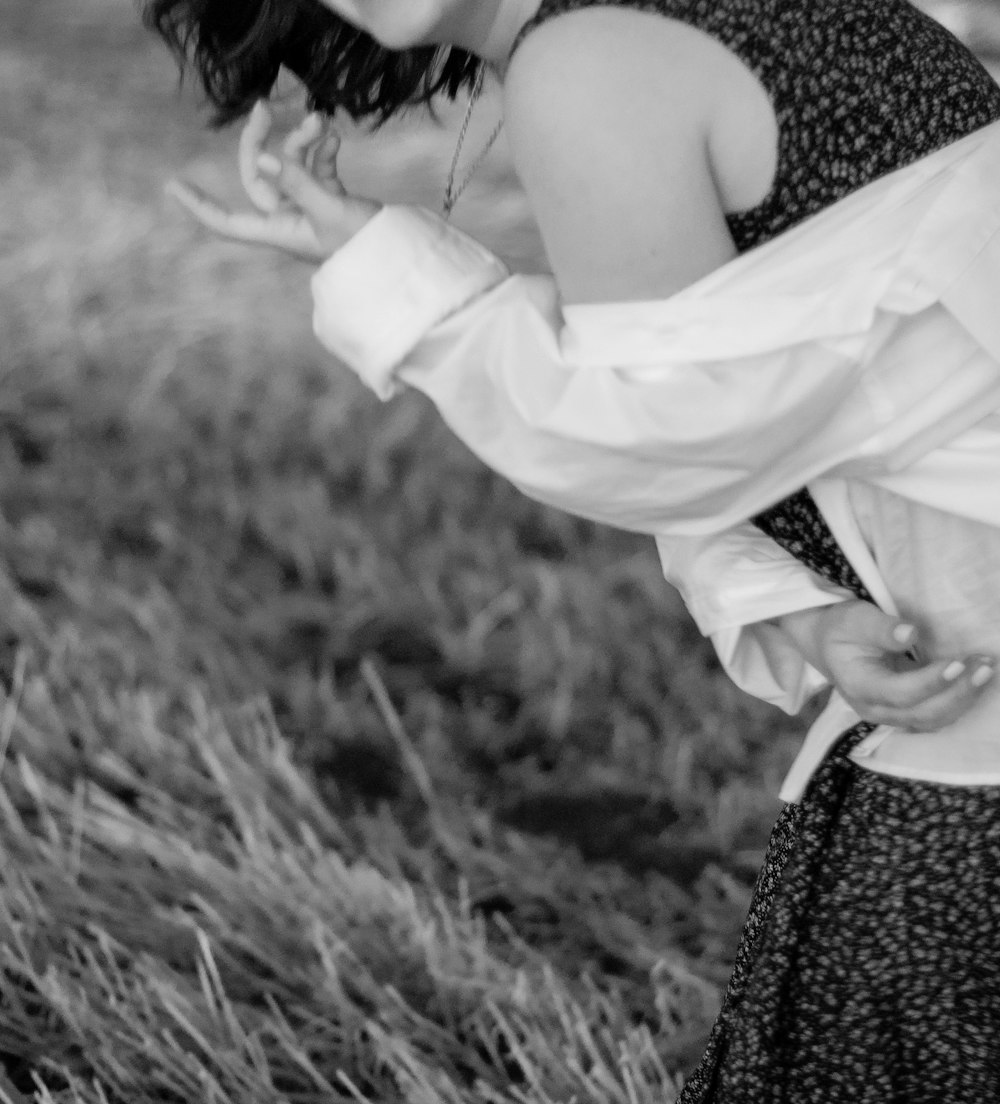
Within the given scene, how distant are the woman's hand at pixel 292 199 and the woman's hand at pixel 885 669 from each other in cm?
32

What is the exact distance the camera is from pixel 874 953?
2.36ft

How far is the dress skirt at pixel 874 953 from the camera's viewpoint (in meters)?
0.69

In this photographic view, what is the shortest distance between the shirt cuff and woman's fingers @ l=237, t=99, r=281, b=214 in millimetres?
79

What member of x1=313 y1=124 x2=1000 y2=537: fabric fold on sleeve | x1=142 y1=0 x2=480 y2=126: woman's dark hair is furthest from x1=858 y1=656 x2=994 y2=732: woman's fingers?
x1=142 y1=0 x2=480 y2=126: woman's dark hair

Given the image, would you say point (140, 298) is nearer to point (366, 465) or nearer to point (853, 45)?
point (366, 465)

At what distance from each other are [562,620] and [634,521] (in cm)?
99

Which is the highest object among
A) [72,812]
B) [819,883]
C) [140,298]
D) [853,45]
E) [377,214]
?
[853,45]

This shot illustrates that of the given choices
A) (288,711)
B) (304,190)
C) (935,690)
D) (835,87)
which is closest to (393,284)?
(304,190)

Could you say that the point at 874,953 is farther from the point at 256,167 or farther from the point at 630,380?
the point at 256,167

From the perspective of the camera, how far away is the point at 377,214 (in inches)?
26.2

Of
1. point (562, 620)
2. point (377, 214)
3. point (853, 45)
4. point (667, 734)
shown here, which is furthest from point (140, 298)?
point (853, 45)

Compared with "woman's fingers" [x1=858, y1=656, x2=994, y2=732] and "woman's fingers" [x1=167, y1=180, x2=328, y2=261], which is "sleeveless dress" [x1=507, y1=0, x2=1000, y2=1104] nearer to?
"woman's fingers" [x1=858, y1=656, x2=994, y2=732]

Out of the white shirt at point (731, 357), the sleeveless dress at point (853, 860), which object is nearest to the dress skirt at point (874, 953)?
the sleeveless dress at point (853, 860)

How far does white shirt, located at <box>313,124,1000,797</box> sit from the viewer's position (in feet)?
1.95
